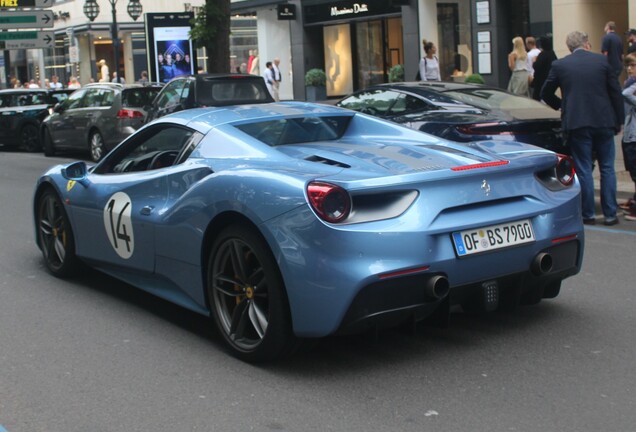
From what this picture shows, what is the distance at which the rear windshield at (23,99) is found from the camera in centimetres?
2319

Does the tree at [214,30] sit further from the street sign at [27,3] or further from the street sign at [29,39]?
the street sign at [27,3]

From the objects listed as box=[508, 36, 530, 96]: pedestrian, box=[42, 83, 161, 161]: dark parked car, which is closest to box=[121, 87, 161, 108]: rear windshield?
box=[42, 83, 161, 161]: dark parked car

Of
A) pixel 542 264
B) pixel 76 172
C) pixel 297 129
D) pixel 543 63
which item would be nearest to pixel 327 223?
pixel 542 264

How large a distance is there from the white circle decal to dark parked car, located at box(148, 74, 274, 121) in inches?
403

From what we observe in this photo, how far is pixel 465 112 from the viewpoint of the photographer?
10594 mm

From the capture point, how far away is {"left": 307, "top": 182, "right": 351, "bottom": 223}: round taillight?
4.62m

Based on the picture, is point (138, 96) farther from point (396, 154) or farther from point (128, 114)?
point (396, 154)

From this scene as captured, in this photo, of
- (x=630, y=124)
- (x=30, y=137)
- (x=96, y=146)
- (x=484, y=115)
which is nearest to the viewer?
(x=630, y=124)

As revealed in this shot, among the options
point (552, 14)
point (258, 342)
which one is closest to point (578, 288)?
point (258, 342)

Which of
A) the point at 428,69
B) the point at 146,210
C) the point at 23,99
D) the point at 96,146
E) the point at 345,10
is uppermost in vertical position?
the point at 345,10

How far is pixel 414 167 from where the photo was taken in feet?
16.4

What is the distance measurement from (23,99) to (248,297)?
19681 mm

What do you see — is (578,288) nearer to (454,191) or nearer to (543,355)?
(543,355)

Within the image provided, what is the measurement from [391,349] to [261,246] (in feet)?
3.34
